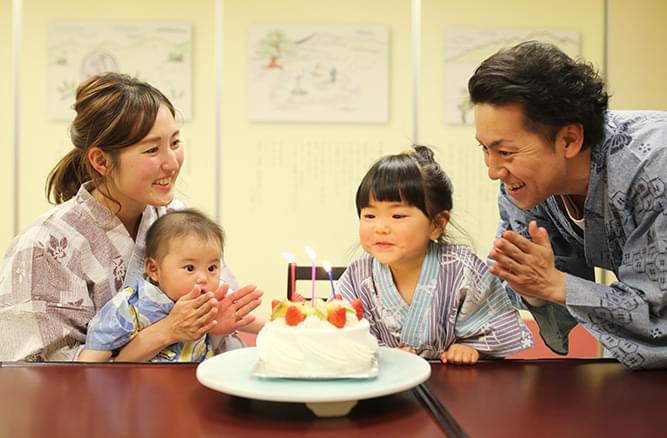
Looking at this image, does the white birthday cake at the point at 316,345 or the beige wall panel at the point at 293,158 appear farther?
the beige wall panel at the point at 293,158

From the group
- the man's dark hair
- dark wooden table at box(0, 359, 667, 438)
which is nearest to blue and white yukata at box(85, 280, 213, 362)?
dark wooden table at box(0, 359, 667, 438)

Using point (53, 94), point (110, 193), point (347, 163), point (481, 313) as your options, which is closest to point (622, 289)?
point (481, 313)

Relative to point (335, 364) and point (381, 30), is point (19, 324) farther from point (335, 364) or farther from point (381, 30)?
point (381, 30)

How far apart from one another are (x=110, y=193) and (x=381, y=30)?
284cm

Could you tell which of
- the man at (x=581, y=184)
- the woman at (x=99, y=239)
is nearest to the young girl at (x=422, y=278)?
the man at (x=581, y=184)

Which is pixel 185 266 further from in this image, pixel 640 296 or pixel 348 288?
pixel 640 296

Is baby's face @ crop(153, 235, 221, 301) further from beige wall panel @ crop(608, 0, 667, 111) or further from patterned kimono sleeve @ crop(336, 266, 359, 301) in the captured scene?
beige wall panel @ crop(608, 0, 667, 111)

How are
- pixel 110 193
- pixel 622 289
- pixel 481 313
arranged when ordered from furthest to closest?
1. pixel 110 193
2. pixel 481 313
3. pixel 622 289

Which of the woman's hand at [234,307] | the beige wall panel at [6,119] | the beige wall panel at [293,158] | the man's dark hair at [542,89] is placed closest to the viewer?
the man's dark hair at [542,89]

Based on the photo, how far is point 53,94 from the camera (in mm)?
4477

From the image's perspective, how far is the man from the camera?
4.99ft

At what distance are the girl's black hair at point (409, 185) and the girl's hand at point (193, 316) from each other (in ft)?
1.55

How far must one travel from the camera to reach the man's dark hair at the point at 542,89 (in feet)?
5.47

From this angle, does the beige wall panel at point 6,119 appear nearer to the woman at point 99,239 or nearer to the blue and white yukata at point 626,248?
the woman at point 99,239
